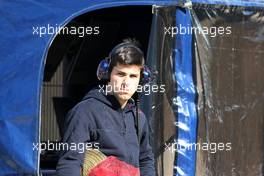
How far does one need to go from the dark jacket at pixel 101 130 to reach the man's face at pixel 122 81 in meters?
0.05

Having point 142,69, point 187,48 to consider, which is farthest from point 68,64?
point 142,69

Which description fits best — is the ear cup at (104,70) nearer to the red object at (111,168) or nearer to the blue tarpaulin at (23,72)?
the red object at (111,168)

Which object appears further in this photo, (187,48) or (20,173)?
(187,48)

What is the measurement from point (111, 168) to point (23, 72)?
76.9 inches

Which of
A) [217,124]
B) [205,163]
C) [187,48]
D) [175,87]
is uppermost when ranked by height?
[187,48]

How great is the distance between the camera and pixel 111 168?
10.1 ft

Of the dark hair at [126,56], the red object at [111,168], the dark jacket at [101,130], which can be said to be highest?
the dark hair at [126,56]

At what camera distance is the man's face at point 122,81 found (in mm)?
3168

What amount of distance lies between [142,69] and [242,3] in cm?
234

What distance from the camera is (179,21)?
5.25 meters

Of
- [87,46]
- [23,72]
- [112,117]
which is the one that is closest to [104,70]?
[112,117]

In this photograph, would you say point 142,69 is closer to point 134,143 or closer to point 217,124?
point 134,143

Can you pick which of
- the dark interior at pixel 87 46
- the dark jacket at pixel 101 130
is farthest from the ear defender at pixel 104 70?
the dark interior at pixel 87 46

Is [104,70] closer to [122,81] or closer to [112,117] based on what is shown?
[122,81]
